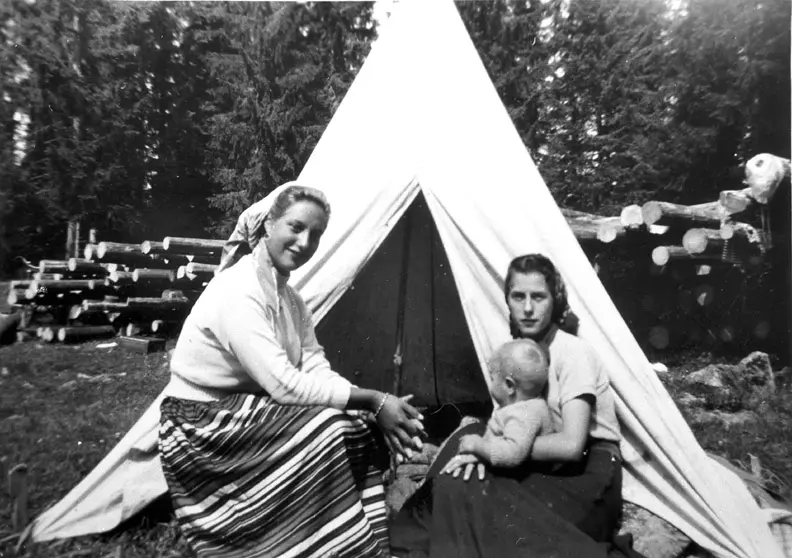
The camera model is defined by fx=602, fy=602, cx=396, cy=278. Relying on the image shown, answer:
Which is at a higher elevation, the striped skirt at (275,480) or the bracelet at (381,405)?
the bracelet at (381,405)

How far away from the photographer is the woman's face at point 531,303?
2355 millimetres

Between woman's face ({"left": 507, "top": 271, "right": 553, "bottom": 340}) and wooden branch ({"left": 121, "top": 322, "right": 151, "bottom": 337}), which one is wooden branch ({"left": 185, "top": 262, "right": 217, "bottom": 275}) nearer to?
wooden branch ({"left": 121, "top": 322, "right": 151, "bottom": 337})

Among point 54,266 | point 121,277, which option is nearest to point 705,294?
point 121,277

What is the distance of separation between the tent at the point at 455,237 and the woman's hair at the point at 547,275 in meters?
0.28

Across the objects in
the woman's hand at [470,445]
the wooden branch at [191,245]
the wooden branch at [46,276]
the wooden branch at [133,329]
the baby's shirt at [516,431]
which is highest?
the wooden branch at [191,245]

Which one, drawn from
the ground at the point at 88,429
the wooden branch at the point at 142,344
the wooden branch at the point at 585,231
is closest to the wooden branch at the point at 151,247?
the wooden branch at the point at 142,344

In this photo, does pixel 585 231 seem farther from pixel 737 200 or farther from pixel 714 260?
pixel 737 200

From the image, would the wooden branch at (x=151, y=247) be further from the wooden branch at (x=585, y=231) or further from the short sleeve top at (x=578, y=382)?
the short sleeve top at (x=578, y=382)

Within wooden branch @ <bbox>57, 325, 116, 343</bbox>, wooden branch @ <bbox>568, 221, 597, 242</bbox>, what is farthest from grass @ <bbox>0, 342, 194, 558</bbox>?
wooden branch @ <bbox>568, 221, 597, 242</bbox>

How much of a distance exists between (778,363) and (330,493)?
5510mm

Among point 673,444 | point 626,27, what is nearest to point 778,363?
point 673,444

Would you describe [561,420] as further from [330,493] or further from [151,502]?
[151,502]

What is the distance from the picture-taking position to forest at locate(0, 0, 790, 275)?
14.5ft

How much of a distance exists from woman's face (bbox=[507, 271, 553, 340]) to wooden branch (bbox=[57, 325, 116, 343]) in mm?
7810
